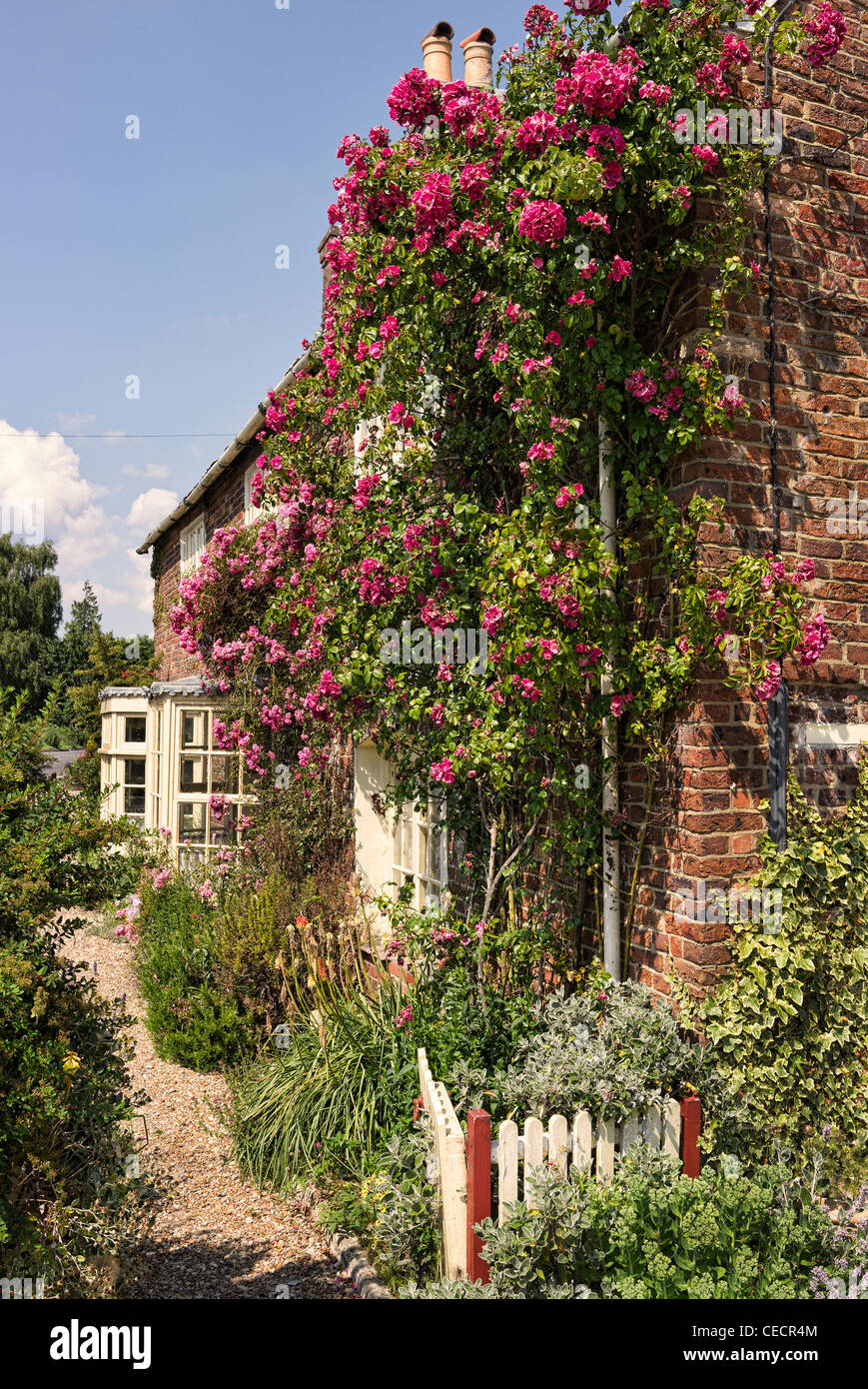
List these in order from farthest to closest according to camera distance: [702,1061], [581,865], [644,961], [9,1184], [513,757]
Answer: [513,757], [581,865], [644,961], [702,1061], [9,1184]

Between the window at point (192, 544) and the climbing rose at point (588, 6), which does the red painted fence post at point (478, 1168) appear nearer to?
the climbing rose at point (588, 6)

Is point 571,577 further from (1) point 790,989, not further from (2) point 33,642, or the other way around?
(2) point 33,642

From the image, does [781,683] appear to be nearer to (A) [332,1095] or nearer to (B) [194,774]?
(A) [332,1095]

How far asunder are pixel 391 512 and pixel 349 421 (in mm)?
689

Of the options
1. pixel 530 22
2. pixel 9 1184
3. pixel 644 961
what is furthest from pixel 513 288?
pixel 9 1184

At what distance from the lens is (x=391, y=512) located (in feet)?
16.9

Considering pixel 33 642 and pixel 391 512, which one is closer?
pixel 391 512

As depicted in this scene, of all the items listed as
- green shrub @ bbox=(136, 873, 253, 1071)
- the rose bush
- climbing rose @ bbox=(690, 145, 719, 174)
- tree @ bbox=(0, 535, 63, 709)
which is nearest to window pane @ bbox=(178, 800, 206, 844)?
green shrub @ bbox=(136, 873, 253, 1071)

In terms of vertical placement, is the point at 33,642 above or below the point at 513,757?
above

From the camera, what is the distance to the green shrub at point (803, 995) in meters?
3.55

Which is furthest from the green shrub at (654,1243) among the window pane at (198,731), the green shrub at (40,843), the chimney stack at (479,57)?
the window pane at (198,731)

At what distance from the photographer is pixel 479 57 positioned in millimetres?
6191
